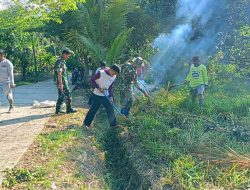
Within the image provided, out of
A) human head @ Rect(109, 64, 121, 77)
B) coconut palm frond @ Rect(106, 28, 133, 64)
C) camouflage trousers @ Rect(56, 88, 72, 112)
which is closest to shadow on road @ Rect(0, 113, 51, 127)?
camouflage trousers @ Rect(56, 88, 72, 112)

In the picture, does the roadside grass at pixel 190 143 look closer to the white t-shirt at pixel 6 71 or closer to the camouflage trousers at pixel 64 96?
the camouflage trousers at pixel 64 96

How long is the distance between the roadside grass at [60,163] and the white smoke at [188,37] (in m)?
9.51

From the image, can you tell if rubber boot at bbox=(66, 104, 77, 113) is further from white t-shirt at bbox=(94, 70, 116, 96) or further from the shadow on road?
white t-shirt at bbox=(94, 70, 116, 96)

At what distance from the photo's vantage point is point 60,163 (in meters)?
5.67

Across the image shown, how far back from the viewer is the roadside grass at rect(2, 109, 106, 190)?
4.96m

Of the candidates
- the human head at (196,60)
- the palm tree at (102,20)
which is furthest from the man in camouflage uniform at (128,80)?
the palm tree at (102,20)

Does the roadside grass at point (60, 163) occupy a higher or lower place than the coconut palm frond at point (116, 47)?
lower

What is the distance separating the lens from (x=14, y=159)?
571cm

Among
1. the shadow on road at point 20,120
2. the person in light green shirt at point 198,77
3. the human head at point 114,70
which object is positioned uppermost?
the human head at point 114,70

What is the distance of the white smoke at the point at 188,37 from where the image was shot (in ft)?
54.5

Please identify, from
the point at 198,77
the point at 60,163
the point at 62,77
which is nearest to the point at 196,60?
the point at 198,77

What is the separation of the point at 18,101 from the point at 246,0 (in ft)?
34.7

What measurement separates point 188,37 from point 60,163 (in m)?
12.9

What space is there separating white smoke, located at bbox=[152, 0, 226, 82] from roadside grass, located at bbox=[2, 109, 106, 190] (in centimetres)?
951
